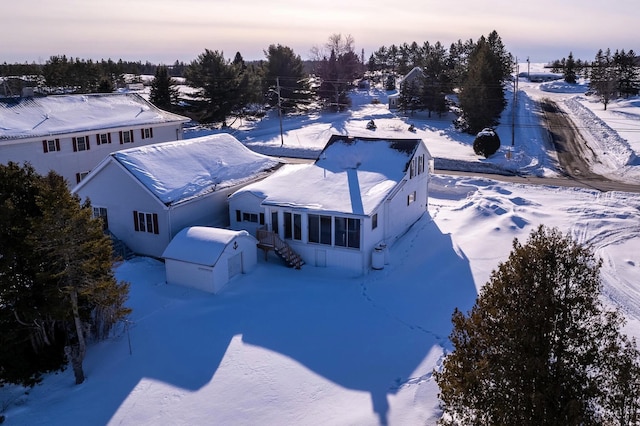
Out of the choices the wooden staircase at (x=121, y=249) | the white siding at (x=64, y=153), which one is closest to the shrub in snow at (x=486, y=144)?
the white siding at (x=64, y=153)

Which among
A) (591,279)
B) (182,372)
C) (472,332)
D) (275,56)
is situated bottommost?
(182,372)

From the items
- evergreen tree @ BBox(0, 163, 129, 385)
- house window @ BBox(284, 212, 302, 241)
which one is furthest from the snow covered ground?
house window @ BBox(284, 212, 302, 241)

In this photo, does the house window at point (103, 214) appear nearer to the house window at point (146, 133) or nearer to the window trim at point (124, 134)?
the window trim at point (124, 134)

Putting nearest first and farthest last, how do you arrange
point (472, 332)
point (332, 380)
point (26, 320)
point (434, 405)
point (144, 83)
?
point (472, 332), point (434, 405), point (332, 380), point (26, 320), point (144, 83)

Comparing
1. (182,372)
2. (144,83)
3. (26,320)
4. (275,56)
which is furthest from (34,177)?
(144,83)

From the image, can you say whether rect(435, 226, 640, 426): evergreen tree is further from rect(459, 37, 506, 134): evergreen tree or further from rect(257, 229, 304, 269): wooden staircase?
rect(459, 37, 506, 134): evergreen tree

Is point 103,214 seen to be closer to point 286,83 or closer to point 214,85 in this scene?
point 214,85

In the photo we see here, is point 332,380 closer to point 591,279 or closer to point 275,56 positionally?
point 591,279
